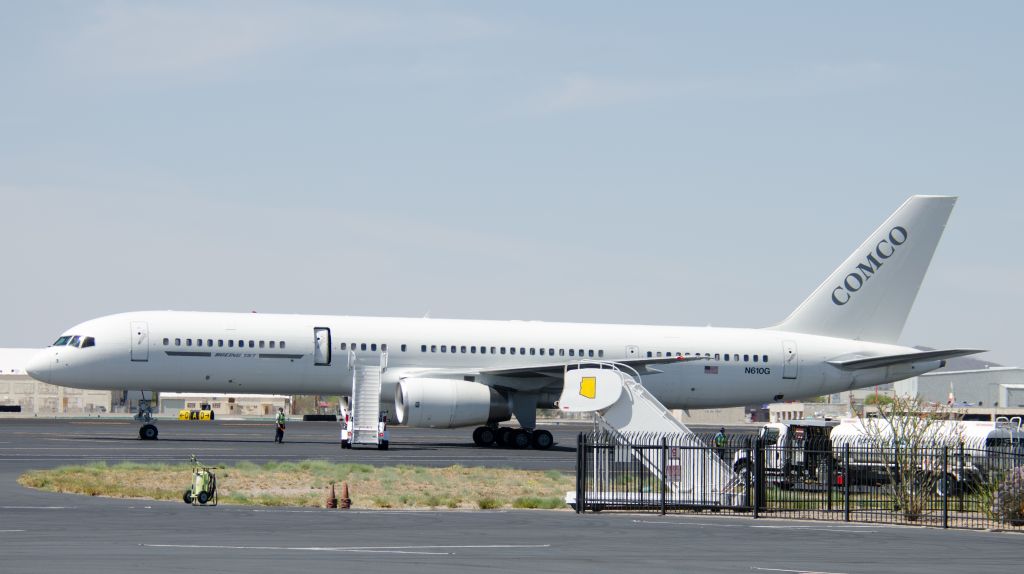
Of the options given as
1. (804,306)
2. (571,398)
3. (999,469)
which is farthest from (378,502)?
(804,306)

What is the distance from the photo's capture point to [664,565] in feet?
54.2

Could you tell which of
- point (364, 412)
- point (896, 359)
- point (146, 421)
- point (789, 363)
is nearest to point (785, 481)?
point (364, 412)

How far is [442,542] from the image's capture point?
759 inches

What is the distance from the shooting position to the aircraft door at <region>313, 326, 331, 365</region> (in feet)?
150

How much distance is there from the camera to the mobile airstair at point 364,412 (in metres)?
45.3

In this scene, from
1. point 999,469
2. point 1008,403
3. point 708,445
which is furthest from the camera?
point 1008,403

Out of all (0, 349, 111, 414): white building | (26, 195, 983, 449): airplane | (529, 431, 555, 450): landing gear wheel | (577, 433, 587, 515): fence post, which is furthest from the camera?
(0, 349, 111, 414): white building

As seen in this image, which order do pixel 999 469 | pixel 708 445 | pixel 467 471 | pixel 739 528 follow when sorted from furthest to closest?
pixel 467 471 < pixel 708 445 < pixel 999 469 < pixel 739 528

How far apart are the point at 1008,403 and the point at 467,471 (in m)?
93.0

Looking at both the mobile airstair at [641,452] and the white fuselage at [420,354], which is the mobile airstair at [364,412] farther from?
the mobile airstair at [641,452]

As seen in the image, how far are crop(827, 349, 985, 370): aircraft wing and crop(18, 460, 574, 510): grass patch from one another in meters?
19.7

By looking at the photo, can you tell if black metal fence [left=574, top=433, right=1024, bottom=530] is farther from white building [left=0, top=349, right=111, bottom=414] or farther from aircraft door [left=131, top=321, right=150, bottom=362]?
white building [left=0, top=349, right=111, bottom=414]

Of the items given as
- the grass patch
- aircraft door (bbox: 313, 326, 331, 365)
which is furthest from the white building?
the grass patch

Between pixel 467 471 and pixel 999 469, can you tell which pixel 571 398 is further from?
pixel 999 469
